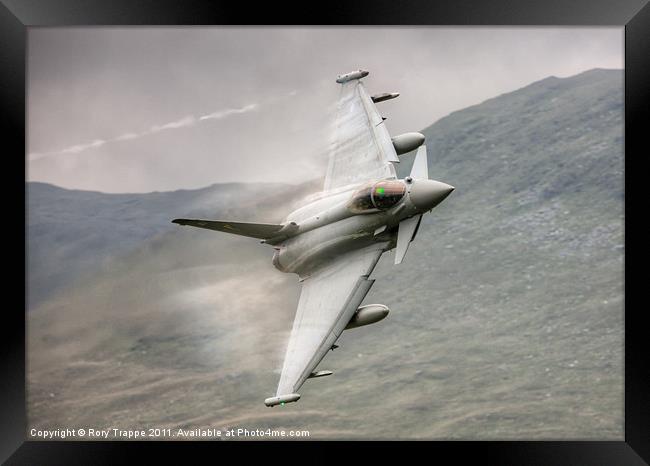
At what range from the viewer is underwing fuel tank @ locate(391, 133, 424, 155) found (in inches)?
690

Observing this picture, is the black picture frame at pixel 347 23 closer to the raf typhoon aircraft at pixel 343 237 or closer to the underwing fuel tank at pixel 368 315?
the raf typhoon aircraft at pixel 343 237

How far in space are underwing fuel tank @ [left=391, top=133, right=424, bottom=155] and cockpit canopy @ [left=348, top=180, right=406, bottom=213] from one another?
185 centimetres

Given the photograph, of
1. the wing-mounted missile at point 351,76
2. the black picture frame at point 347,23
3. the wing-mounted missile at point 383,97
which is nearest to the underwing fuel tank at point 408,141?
the wing-mounted missile at point 383,97

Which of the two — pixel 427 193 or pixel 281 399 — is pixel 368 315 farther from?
pixel 427 193

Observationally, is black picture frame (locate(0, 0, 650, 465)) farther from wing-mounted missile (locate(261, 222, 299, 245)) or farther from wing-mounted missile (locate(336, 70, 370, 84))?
wing-mounted missile (locate(261, 222, 299, 245))

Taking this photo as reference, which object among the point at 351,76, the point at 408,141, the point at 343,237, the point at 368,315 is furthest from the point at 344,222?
the point at 351,76

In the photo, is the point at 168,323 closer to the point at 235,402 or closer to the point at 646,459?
the point at 235,402

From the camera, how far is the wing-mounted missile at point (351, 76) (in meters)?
18.8

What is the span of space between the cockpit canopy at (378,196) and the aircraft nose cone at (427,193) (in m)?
0.24

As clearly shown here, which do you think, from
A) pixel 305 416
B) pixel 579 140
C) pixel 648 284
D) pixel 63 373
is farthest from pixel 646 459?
pixel 579 140

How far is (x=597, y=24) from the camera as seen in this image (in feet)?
56.2

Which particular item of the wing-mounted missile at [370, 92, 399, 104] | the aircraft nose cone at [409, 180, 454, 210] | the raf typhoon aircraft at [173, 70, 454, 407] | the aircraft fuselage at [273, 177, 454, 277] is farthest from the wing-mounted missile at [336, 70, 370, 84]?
the aircraft nose cone at [409, 180, 454, 210]

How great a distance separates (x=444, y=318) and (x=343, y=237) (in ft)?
124

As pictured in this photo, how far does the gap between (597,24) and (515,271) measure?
39410mm
